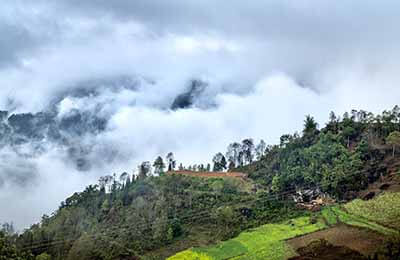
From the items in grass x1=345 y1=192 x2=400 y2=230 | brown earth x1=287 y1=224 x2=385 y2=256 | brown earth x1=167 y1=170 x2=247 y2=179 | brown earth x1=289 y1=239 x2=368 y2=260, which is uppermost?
brown earth x1=167 y1=170 x2=247 y2=179

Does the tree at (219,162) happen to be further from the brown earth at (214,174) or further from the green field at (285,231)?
the green field at (285,231)

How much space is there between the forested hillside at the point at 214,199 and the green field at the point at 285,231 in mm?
4496

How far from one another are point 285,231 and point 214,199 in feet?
88.1

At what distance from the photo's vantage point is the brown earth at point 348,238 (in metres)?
61.8

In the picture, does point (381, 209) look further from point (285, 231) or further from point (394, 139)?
point (394, 139)

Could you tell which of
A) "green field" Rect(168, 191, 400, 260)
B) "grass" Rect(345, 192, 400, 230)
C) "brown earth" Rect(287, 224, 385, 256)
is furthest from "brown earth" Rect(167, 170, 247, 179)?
"brown earth" Rect(287, 224, 385, 256)

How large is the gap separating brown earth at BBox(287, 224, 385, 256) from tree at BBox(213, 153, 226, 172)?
7018 cm

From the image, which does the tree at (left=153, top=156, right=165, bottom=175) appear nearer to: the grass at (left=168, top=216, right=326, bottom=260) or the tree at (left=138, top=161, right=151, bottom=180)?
the tree at (left=138, top=161, right=151, bottom=180)

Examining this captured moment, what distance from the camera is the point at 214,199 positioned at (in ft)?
328

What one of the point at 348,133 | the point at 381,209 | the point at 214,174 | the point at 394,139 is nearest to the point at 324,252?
the point at 381,209

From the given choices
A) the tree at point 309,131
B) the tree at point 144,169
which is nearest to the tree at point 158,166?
the tree at point 144,169

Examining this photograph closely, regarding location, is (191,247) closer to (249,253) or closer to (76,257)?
(249,253)

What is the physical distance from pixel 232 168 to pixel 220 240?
64.0 metres

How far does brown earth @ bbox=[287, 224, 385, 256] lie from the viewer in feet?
203
